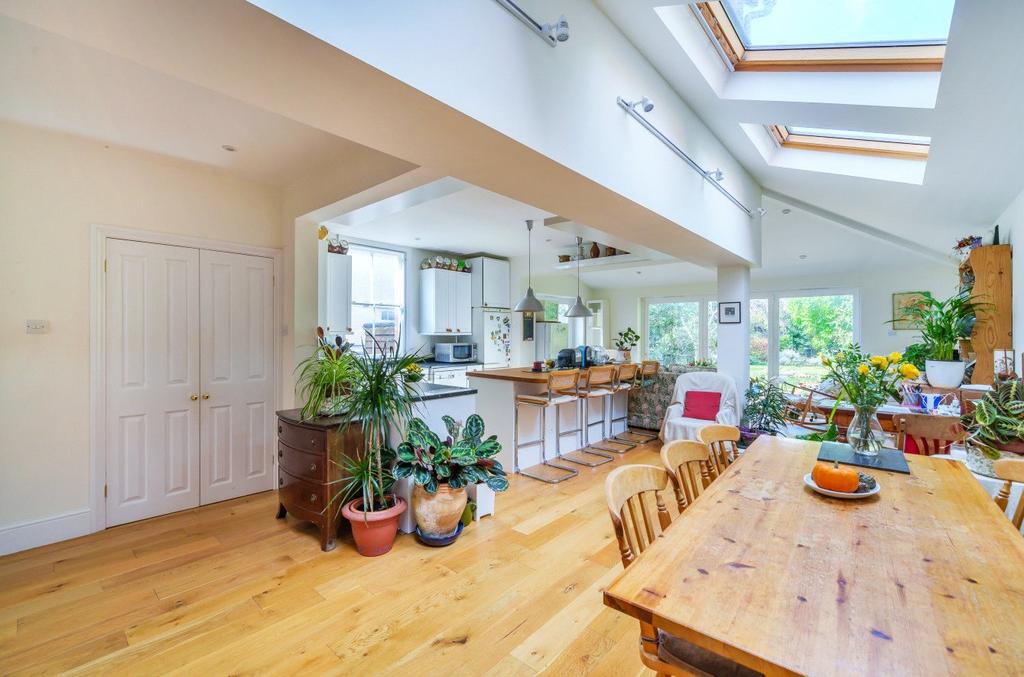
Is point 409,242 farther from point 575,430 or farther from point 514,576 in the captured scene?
point 514,576

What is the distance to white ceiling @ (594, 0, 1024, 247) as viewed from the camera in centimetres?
169

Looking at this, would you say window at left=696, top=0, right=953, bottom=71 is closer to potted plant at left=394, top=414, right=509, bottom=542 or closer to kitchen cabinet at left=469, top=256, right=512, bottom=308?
potted plant at left=394, top=414, right=509, bottom=542

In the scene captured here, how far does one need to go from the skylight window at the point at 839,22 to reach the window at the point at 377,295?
470 centimetres

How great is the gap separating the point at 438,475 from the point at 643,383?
380cm

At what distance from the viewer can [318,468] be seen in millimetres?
2773

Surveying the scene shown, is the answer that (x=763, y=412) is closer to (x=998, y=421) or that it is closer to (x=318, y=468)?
(x=998, y=421)

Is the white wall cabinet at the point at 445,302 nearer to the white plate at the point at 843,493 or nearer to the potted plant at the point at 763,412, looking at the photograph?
the potted plant at the point at 763,412

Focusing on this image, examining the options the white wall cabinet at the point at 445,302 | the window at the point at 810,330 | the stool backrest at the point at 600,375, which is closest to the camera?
the stool backrest at the point at 600,375

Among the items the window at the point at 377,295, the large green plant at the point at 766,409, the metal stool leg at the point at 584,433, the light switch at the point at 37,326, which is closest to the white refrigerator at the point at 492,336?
the window at the point at 377,295

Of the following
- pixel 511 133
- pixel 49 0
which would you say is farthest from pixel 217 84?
pixel 511 133

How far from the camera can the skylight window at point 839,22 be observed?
1978mm

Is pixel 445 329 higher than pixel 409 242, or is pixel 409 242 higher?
pixel 409 242

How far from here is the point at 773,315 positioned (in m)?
7.52

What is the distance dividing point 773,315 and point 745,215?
3.90m
